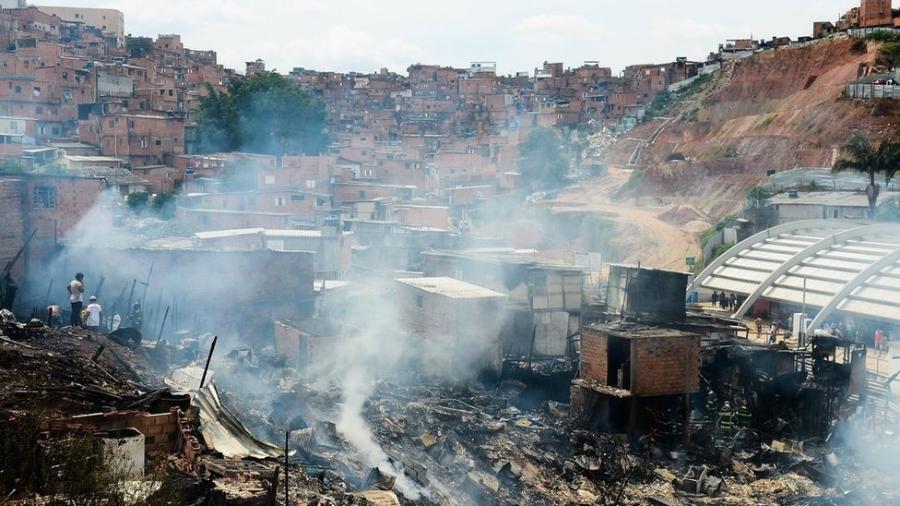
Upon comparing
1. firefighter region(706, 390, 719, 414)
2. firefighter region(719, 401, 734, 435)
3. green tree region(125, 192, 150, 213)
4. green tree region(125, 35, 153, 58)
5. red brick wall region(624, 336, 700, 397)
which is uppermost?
green tree region(125, 35, 153, 58)

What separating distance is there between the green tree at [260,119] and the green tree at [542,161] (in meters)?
12.6

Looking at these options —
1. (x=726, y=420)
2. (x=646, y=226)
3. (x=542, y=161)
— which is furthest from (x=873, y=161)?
(x=542, y=161)

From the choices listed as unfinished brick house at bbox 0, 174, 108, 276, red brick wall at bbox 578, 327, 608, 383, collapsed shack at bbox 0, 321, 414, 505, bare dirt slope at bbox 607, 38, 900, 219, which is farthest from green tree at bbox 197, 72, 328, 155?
collapsed shack at bbox 0, 321, 414, 505

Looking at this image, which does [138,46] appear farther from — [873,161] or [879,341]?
[879,341]

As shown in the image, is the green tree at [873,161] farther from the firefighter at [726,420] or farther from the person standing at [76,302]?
the person standing at [76,302]

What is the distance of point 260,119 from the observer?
48844 mm

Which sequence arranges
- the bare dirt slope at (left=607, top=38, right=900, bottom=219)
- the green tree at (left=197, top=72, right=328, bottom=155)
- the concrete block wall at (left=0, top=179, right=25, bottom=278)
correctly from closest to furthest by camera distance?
1. the concrete block wall at (left=0, top=179, right=25, bottom=278)
2. the bare dirt slope at (left=607, top=38, right=900, bottom=219)
3. the green tree at (left=197, top=72, right=328, bottom=155)

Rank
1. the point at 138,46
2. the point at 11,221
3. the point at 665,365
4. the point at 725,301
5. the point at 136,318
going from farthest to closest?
the point at 138,46
the point at 725,301
the point at 11,221
the point at 136,318
the point at 665,365

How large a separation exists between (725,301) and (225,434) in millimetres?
19821

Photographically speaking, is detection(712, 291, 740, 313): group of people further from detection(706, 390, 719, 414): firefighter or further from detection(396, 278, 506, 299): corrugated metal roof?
detection(396, 278, 506, 299): corrugated metal roof

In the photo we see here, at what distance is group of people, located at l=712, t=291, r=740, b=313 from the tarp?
1844 centimetres

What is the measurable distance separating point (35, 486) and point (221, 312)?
13.6 metres

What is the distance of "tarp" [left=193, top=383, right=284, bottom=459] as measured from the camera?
1052cm

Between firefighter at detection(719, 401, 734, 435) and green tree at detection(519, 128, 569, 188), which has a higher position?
green tree at detection(519, 128, 569, 188)
